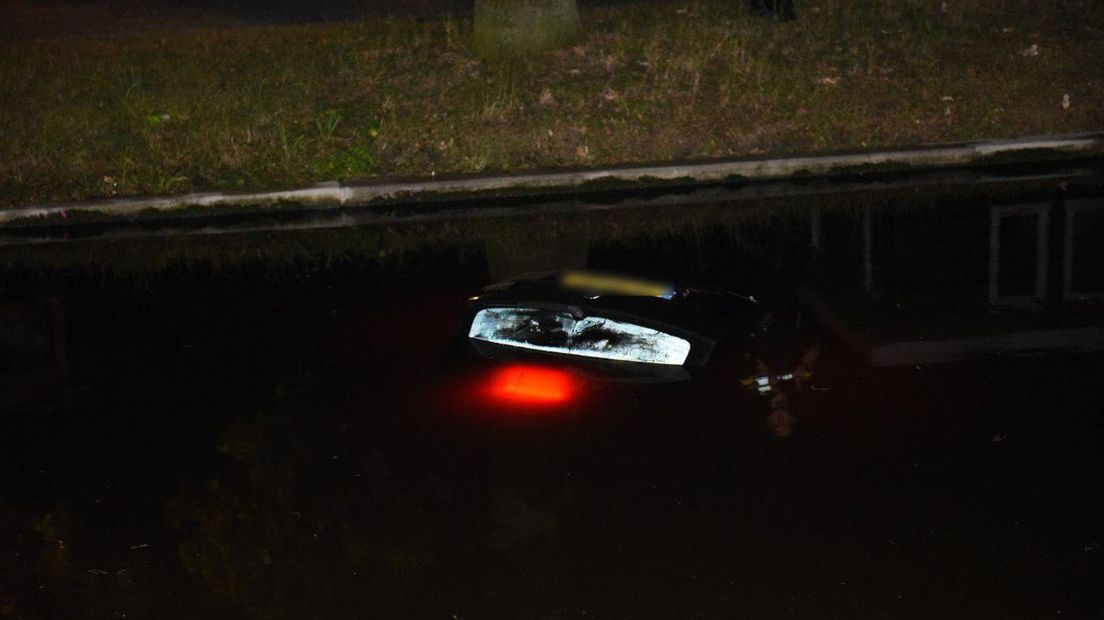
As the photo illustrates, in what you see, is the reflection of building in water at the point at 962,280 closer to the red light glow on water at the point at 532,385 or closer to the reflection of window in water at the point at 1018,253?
the reflection of window in water at the point at 1018,253

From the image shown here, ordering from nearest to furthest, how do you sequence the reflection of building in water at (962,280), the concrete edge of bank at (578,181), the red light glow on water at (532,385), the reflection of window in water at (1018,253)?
the red light glow on water at (532,385) < the reflection of building in water at (962,280) < the reflection of window in water at (1018,253) < the concrete edge of bank at (578,181)

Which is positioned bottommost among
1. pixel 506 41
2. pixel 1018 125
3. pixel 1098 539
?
pixel 1098 539

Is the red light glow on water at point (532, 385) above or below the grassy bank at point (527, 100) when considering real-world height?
below

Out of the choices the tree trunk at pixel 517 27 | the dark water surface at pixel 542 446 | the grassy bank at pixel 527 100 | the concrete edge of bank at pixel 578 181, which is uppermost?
the tree trunk at pixel 517 27

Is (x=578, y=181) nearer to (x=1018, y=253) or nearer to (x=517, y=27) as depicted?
(x=517, y=27)

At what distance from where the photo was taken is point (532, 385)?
6051 mm

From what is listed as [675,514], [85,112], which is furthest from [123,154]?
[675,514]

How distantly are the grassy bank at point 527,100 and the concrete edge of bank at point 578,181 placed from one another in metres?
0.26

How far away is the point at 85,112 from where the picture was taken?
10.8 meters

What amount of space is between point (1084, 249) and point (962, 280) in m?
0.98

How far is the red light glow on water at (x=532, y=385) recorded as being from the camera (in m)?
5.89

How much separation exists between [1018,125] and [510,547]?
787 cm

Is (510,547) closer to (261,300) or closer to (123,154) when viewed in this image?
(261,300)

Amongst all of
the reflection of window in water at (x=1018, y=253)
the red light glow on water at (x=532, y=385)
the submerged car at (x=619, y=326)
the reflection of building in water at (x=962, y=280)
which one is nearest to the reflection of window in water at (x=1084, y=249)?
the reflection of building in water at (x=962, y=280)
